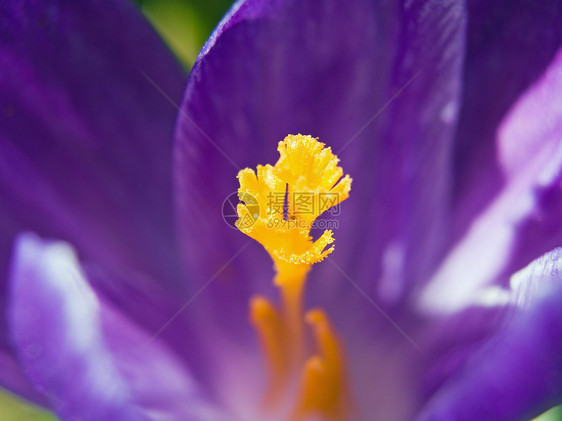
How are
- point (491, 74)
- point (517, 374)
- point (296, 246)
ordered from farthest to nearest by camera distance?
1. point (491, 74)
2. point (296, 246)
3. point (517, 374)

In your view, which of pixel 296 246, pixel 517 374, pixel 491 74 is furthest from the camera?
pixel 491 74

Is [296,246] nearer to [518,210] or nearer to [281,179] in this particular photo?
[281,179]

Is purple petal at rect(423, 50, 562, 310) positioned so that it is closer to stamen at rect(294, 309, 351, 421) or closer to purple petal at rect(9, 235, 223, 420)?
stamen at rect(294, 309, 351, 421)

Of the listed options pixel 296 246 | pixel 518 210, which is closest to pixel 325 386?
pixel 296 246

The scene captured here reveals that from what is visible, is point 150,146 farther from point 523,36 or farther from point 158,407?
point 523,36

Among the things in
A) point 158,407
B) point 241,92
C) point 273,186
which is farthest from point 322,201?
point 158,407

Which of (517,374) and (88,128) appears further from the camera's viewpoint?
(88,128)
